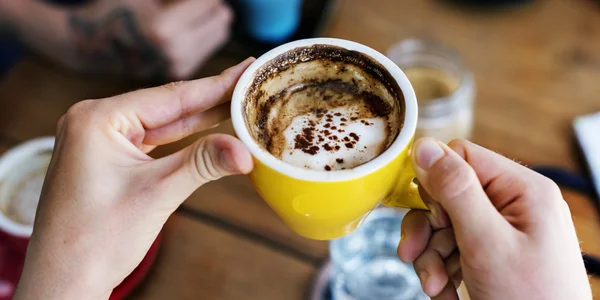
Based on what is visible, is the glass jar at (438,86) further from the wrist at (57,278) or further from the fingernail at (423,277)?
the wrist at (57,278)

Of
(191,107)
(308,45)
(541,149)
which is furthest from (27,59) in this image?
(541,149)

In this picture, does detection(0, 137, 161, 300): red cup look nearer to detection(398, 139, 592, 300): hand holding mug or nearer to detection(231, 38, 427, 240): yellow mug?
detection(231, 38, 427, 240): yellow mug

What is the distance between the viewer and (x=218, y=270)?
80 cm

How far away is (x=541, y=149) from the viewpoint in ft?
2.87

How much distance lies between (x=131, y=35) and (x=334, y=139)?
0.59m

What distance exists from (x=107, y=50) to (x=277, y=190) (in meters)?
0.64

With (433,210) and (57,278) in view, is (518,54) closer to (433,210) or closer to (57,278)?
(433,210)

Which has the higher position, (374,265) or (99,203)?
(99,203)

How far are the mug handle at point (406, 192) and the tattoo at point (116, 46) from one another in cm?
57

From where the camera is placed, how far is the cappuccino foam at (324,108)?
0.56 metres

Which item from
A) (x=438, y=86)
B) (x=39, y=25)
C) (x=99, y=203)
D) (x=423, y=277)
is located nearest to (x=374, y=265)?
(x=423, y=277)

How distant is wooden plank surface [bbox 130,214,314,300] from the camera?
2.56 feet

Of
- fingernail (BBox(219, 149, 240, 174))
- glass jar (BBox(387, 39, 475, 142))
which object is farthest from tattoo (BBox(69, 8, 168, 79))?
fingernail (BBox(219, 149, 240, 174))

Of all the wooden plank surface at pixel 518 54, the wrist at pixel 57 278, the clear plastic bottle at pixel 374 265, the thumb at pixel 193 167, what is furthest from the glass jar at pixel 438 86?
the wrist at pixel 57 278
